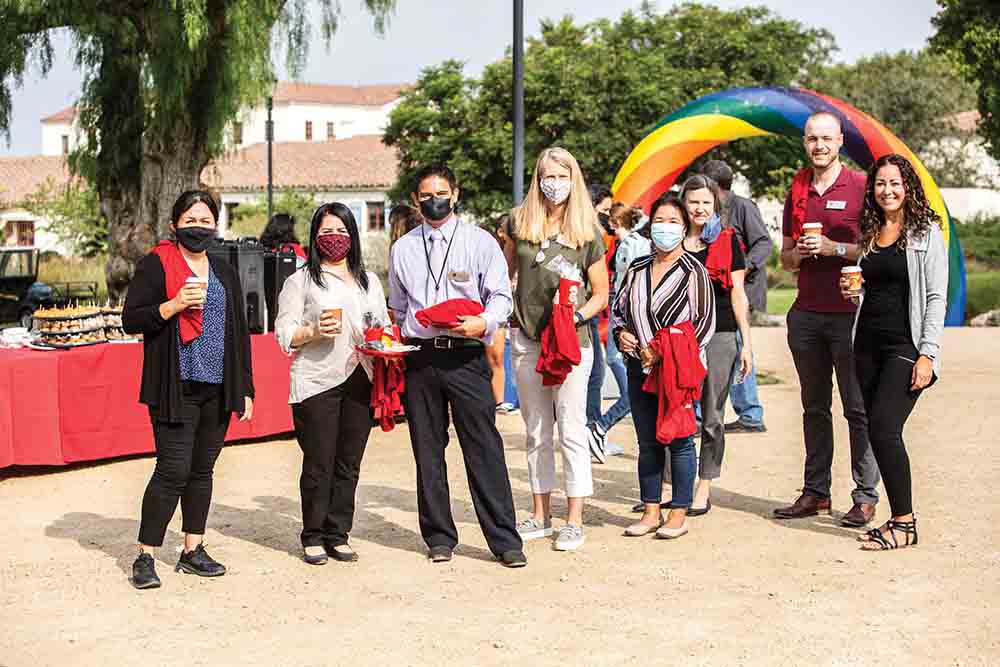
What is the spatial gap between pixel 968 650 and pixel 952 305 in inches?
293

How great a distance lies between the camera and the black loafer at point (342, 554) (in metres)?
6.44

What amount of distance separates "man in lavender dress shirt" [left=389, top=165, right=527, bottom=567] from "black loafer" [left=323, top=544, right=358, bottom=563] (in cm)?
37

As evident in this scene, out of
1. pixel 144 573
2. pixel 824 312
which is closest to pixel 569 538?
pixel 824 312

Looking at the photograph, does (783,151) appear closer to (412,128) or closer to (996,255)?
(996,255)

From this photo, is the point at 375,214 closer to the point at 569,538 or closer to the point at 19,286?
the point at 19,286

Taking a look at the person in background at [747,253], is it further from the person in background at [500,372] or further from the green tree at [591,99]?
the green tree at [591,99]

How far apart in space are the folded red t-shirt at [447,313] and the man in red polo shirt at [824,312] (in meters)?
1.86

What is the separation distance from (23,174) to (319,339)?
73588 millimetres

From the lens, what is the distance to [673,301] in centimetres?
682

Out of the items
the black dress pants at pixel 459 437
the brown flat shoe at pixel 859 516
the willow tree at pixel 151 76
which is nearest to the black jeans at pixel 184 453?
the black dress pants at pixel 459 437

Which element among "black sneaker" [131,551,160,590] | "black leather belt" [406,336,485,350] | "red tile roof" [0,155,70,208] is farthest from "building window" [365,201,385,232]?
"black sneaker" [131,551,160,590]

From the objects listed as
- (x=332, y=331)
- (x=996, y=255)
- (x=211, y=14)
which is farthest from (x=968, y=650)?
(x=996, y=255)

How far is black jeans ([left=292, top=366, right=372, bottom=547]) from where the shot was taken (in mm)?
6340

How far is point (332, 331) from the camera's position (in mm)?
6039
